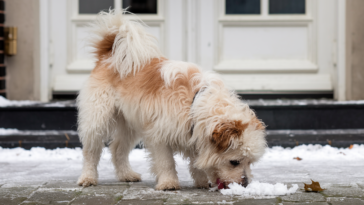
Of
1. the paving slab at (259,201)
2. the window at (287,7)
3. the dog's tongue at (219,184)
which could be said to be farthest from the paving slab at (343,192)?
the window at (287,7)

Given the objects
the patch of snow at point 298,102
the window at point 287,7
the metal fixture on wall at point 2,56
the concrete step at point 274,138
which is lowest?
the concrete step at point 274,138

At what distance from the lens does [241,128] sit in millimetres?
3316

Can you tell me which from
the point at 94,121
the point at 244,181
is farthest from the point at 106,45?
the point at 244,181

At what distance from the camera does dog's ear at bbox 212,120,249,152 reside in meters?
3.30

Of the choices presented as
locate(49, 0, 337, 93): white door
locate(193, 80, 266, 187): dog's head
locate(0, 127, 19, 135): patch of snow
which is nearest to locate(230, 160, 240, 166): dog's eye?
locate(193, 80, 266, 187): dog's head

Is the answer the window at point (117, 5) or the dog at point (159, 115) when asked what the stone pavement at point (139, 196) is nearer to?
the dog at point (159, 115)

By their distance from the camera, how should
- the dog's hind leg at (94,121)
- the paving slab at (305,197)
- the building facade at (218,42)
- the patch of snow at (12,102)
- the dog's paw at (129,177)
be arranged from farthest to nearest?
1. the building facade at (218,42)
2. the patch of snow at (12,102)
3. the dog's paw at (129,177)
4. the dog's hind leg at (94,121)
5. the paving slab at (305,197)

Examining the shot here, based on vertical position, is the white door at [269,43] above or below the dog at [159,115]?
above

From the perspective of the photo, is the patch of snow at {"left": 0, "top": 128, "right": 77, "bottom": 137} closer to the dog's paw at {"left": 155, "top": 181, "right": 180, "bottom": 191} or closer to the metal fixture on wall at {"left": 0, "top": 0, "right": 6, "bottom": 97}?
the metal fixture on wall at {"left": 0, "top": 0, "right": 6, "bottom": 97}

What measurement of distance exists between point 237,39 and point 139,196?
153 inches

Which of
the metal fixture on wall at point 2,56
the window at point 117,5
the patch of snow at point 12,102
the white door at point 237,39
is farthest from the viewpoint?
the window at point 117,5

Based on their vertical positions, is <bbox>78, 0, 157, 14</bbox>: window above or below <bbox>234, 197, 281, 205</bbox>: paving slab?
above

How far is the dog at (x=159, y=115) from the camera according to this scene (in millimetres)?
3387

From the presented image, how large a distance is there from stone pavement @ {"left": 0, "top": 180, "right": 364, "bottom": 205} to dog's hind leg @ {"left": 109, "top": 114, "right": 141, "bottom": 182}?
33cm
